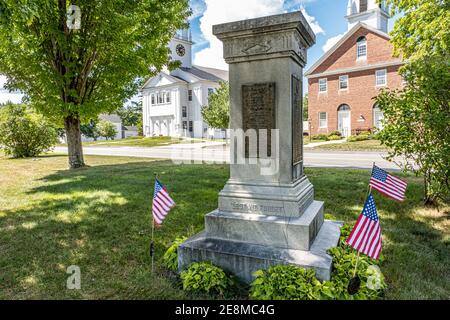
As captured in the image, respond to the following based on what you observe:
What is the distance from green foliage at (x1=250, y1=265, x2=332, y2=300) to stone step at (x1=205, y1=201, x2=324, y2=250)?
1.72ft

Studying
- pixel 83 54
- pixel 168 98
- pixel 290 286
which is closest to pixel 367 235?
pixel 290 286

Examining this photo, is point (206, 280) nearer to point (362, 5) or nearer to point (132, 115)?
point (362, 5)

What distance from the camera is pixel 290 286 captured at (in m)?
3.41

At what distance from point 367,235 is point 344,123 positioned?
3191cm

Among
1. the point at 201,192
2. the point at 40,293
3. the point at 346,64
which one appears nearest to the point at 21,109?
the point at 201,192

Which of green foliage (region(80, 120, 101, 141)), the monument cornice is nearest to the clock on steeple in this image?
green foliage (region(80, 120, 101, 141))

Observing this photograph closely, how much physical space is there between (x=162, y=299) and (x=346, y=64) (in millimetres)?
33882

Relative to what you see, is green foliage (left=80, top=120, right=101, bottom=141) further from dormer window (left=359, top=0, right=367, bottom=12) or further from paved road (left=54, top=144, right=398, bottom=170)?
dormer window (left=359, top=0, right=367, bottom=12)

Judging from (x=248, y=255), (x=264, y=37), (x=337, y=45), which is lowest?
(x=248, y=255)

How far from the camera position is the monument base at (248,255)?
153 inches

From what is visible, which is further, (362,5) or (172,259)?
(362,5)

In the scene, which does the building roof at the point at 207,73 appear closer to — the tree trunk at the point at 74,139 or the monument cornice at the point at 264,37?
the tree trunk at the point at 74,139

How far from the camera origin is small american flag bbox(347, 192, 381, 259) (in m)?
3.53

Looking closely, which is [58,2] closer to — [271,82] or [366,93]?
[271,82]
